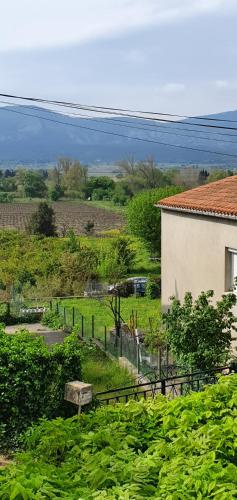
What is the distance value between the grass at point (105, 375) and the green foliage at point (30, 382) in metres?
3.89

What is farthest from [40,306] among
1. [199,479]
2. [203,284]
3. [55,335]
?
[199,479]

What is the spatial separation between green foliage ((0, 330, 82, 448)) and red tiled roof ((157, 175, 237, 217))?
591cm

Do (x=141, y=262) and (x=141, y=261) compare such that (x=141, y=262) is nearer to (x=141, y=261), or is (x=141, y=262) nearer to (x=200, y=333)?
(x=141, y=261)

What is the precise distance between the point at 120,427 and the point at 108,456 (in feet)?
2.04

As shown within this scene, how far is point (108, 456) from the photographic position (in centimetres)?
380

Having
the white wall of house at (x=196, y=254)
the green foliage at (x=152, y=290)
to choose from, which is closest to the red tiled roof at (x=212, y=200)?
the white wall of house at (x=196, y=254)

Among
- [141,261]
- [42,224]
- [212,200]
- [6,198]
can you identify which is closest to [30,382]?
[212,200]

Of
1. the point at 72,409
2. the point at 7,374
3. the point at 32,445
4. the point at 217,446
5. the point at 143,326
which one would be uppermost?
the point at 217,446

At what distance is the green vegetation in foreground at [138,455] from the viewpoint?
3.27 metres

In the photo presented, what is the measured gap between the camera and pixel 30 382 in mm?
8547

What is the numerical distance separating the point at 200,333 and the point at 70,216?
57712mm

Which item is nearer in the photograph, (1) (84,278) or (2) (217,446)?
(2) (217,446)

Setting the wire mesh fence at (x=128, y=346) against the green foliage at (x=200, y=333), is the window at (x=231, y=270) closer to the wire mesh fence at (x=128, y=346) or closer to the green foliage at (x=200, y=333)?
the wire mesh fence at (x=128, y=346)

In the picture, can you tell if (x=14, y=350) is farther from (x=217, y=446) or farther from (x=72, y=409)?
(x=217, y=446)
